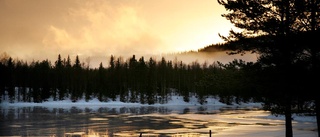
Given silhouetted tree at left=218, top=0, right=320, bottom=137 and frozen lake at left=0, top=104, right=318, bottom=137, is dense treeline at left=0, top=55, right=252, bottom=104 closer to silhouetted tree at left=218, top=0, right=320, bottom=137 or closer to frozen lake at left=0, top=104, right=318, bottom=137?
frozen lake at left=0, top=104, right=318, bottom=137

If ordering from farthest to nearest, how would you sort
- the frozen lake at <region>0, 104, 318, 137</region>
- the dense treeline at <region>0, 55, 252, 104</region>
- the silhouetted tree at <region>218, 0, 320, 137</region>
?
the dense treeline at <region>0, 55, 252, 104</region>, the frozen lake at <region>0, 104, 318, 137</region>, the silhouetted tree at <region>218, 0, 320, 137</region>

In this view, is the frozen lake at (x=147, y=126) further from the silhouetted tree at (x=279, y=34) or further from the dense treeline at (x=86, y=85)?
the dense treeline at (x=86, y=85)

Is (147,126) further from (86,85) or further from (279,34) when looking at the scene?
(86,85)

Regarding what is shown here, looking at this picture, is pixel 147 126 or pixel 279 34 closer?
pixel 279 34

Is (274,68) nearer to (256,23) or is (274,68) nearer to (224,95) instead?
(256,23)

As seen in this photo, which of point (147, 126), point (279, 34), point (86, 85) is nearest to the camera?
point (279, 34)

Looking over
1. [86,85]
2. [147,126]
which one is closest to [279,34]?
[147,126]

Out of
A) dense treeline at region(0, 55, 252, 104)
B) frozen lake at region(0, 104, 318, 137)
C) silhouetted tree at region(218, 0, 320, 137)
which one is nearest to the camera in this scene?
silhouetted tree at region(218, 0, 320, 137)

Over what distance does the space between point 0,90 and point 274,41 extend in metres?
119

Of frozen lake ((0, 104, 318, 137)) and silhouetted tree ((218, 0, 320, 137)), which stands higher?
silhouetted tree ((218, 0, 320, 137))

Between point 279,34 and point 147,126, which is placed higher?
point 279,34

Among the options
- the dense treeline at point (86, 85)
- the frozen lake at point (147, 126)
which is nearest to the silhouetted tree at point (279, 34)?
the frozen lake at point (147, 126)

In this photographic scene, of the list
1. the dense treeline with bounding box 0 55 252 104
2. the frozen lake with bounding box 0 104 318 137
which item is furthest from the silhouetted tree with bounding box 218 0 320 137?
the dense treeline with bounding box 0 55 252 104

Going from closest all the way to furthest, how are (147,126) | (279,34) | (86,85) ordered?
(279,34) < (147,126) < (86,85)
